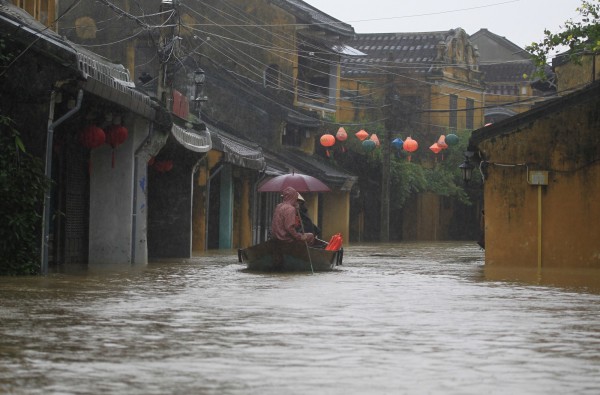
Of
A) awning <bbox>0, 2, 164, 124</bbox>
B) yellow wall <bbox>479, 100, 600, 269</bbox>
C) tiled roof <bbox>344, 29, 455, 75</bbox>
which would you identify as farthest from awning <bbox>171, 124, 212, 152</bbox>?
tiled roof <bbox>344, 29, 455, 75</bbox>

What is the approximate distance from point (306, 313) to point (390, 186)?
1701 inches

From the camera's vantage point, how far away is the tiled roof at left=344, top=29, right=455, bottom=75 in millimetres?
64562

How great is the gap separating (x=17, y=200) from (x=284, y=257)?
6.57 metres

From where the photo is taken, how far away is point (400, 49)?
67.8 metres

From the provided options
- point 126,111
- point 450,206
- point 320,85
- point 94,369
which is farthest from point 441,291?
point 450,206

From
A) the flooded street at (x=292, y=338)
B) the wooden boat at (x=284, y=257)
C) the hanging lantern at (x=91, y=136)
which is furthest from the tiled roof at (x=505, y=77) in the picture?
the flooded street at (x=292, y=338)

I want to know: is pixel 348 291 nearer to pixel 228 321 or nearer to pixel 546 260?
pixel 228 321

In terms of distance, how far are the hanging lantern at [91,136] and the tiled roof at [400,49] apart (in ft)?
133

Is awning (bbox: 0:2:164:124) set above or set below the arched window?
below

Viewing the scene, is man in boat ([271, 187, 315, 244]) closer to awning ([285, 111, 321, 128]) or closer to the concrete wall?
the concrete wall

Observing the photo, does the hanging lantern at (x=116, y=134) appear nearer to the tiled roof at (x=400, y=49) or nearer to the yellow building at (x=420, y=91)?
the yellow building at (x=420, y=91)

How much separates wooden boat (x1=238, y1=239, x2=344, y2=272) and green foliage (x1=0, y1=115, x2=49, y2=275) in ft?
19.2

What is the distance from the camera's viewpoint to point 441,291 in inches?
747

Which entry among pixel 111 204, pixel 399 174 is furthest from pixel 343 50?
pixel 111 204
